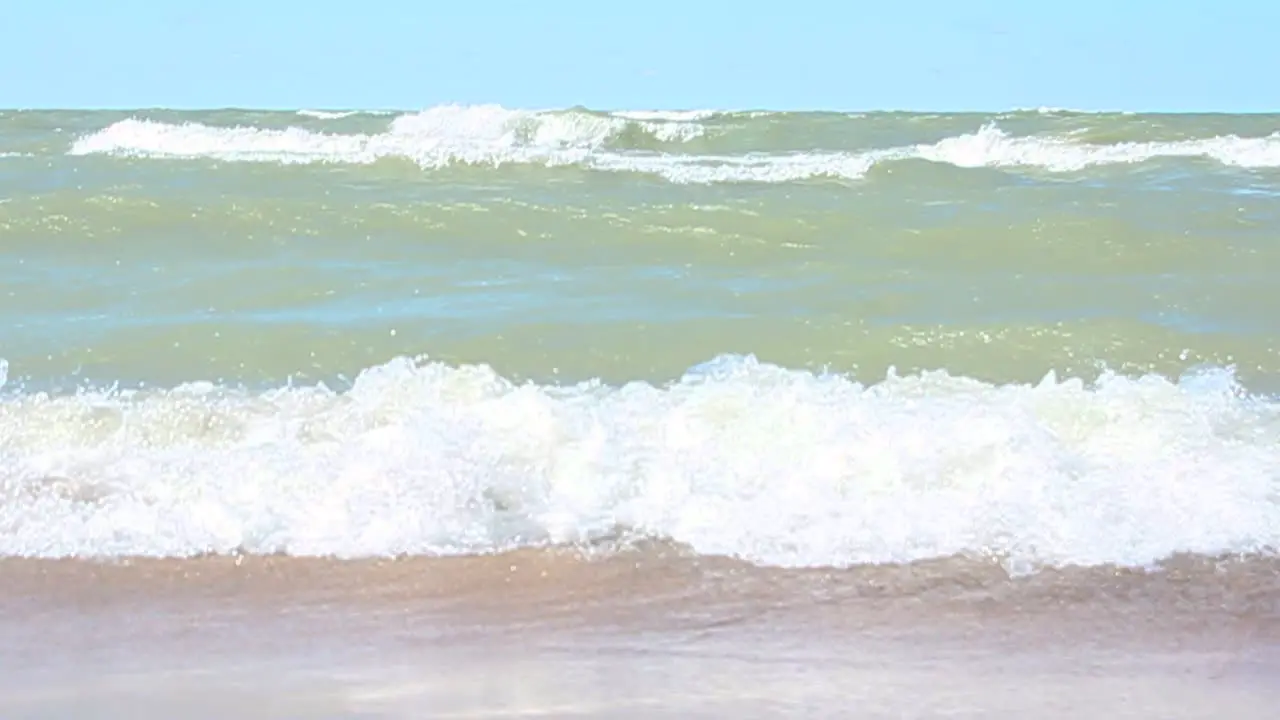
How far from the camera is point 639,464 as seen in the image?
3.96 metres

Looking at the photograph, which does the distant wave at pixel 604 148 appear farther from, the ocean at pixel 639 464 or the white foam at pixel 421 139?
the ocean at pixel 639 464

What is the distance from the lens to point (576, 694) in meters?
2.62

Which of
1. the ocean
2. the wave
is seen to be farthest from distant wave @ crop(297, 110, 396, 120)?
the ocean

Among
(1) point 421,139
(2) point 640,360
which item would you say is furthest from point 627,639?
(1) point 421,139

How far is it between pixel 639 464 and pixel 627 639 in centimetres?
107

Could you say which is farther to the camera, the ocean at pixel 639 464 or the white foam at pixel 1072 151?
the white foam at pixel 1072 151

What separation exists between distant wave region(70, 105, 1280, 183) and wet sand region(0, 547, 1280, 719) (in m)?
8.06

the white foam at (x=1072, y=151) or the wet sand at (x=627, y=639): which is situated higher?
the white foam at (x=1072, y=151)

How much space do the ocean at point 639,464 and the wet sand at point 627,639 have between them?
0.01 metres

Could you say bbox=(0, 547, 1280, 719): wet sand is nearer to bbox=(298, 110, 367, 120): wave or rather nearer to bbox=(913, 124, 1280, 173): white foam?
bbox=(913, 124, 1280, 173): white foam

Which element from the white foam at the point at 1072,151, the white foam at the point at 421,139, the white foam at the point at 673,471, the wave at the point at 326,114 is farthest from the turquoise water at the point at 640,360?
the wave at the point at 326,114

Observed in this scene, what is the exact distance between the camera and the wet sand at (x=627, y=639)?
260 centimetres

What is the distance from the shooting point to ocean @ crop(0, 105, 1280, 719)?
2.79m

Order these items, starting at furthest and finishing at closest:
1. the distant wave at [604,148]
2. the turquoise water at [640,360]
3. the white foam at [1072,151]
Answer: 1. the white foam at [1072,151]
2. the distant wave at [604,148]
3. the turquoise water at [640,360]
